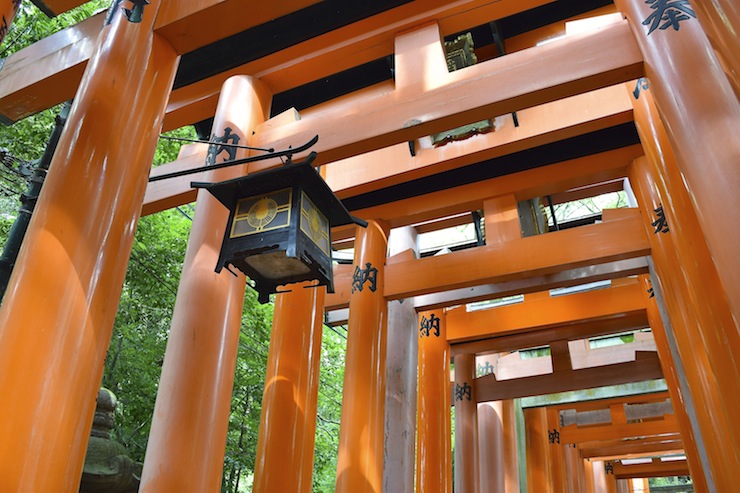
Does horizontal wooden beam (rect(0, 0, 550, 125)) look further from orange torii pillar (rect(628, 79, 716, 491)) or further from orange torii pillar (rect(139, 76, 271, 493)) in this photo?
Result: orange torii pillar (rect(628, 79, 716, 491))

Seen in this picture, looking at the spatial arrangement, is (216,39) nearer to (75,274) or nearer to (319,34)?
(319,34)

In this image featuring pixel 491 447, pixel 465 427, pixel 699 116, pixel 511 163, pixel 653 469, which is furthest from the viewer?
pixel 653 469

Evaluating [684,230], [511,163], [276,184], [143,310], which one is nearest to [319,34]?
[276,184]

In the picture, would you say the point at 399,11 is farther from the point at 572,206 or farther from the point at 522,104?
the point at 572,206

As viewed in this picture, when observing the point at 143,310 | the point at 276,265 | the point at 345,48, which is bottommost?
the point at 276,265

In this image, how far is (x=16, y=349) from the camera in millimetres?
2242

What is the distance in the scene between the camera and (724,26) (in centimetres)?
224

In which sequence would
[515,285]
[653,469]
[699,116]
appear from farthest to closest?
[653,469], [515,285], [699,116]

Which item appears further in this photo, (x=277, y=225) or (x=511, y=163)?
(x=511, y=163)

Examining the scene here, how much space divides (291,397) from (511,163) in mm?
3502

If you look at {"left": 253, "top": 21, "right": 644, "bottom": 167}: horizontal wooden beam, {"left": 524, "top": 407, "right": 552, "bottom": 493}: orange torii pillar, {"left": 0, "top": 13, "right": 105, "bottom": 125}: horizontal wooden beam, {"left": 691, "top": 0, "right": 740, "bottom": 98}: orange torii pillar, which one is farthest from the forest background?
{"left": 691, "top": 0, "right": 740, "bottom": 98}: orange torii pillar

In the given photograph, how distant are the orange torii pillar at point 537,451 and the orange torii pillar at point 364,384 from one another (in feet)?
25.0

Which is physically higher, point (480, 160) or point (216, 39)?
point (480, 160)

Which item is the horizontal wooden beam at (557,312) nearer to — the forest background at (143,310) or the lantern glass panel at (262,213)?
the forest background at (143,310)
